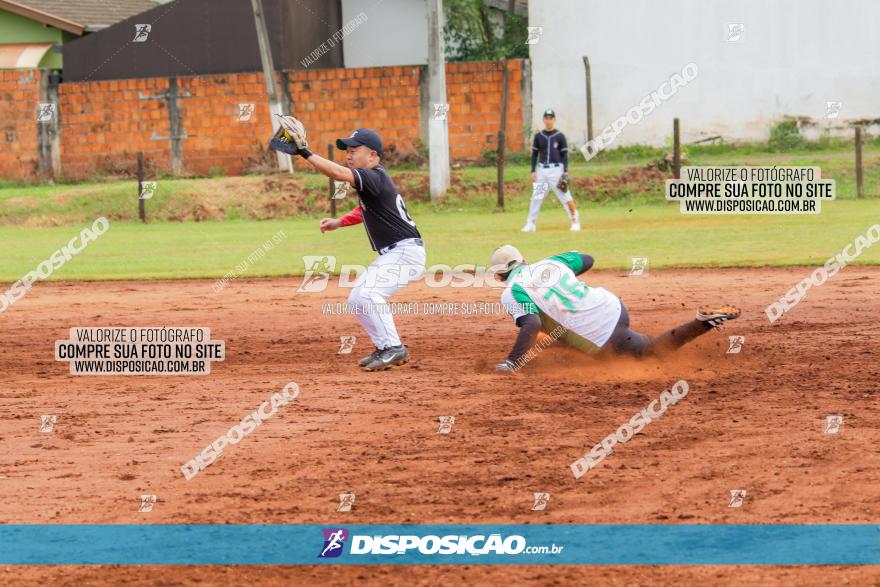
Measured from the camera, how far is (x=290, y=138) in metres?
8.67

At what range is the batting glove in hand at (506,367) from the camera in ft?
33.7

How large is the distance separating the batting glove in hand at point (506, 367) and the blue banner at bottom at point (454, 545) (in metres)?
3.96

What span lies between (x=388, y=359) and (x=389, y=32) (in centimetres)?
2997

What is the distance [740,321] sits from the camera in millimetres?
12648

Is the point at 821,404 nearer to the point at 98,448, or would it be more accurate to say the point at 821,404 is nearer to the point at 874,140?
the point at 98,448

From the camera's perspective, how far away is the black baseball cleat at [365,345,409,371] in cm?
1089

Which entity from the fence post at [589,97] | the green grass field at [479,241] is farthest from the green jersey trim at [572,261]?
the fence post at [589,97]

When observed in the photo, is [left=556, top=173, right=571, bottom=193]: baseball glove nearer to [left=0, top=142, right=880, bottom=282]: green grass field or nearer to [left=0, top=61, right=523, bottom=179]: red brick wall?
[left=0, top=142, right=880, bottom=282]: green grass field

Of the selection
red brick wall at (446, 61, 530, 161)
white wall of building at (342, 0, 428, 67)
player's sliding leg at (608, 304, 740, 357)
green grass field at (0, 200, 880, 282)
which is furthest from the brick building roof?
player's sliding leg at (608, 304, 740, 357)

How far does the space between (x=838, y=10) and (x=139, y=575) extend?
31.1 m

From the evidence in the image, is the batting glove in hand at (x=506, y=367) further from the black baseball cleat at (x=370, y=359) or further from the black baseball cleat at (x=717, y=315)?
the black baseball cleat at (x=717, y=315)

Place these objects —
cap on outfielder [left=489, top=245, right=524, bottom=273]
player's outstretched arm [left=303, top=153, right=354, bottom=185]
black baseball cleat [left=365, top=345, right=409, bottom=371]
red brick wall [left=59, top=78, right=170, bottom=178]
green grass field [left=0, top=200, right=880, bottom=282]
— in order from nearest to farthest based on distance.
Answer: player's outstretched arm [left=303, top=153, right=354, bottom=185], cap on outfielder [left=489, top=245, right=524, bottom=273], black baseball cleat [left=365, top=345, right=409, bottom=371], green grass field [left=0, top=200, right=880, bottom=282], red brick wall [left=59, top=78, right=170, bottom=178]

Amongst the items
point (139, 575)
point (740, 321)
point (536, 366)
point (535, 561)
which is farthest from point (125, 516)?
point (740, 321)

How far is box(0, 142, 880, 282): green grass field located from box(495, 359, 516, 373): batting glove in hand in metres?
7.48
